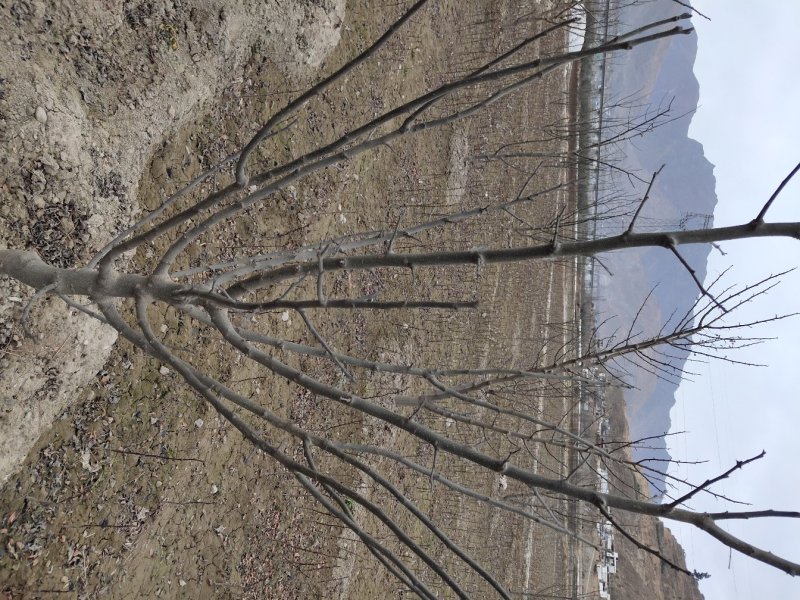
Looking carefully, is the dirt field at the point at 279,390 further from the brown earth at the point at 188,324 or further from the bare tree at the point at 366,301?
the bare tree at the point at 366,301

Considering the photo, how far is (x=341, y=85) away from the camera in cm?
616

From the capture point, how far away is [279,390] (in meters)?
5.44

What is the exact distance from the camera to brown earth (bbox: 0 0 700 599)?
341 centimetres

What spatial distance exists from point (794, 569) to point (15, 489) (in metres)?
3.97

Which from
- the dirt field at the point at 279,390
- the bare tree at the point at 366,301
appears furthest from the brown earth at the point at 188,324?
the bare tree at the point at 366,301

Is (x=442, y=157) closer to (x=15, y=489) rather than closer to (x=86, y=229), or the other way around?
(x=86, y=229)

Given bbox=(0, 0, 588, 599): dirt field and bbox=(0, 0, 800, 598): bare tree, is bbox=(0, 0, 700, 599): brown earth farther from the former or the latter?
bbox=(0, 0, 800, 598): bare tree

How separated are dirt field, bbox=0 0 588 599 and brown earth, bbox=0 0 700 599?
2cm

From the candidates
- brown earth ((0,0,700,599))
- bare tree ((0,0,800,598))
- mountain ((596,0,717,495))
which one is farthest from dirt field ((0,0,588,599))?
mountain ((596,0,717,495))

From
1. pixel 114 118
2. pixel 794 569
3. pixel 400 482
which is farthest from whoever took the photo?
pixel 400 482

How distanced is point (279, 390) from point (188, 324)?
1.24 m

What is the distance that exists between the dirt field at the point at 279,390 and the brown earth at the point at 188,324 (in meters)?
0.02

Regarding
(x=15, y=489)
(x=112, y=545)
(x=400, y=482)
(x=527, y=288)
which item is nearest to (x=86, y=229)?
(x=15, y=489)

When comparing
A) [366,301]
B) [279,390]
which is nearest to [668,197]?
[279,390]
